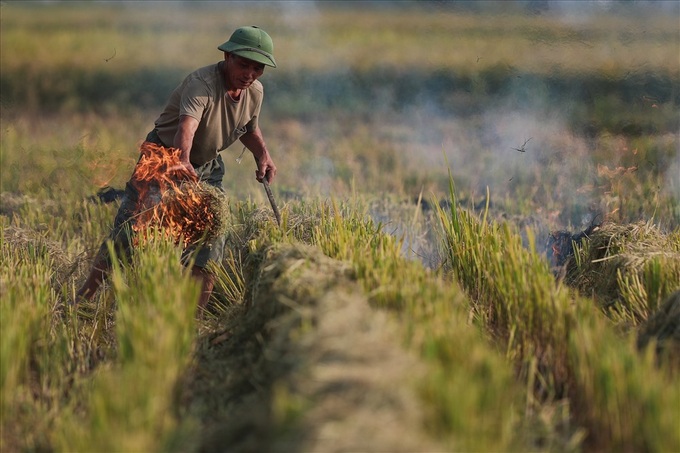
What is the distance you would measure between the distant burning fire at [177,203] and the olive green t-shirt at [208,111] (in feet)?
0.81

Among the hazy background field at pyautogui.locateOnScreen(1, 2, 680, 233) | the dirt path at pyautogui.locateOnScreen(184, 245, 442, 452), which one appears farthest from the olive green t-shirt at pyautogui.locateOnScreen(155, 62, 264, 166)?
the hazy background field at pyautogui.locateOnScreen(1, 2, 680, 233)

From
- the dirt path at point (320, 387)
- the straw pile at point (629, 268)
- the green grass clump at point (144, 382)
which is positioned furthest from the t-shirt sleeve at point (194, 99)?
the straw pile at point (629, 268)

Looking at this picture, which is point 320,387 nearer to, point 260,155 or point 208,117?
point 208,117

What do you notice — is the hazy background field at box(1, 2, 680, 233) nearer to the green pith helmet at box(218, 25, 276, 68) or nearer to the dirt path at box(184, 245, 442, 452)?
the green pith helmet at box(218, 25, 276, 68)

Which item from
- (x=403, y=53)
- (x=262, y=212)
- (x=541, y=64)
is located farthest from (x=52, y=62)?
(x=262, y=212)

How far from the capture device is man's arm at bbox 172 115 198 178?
13.5 ft

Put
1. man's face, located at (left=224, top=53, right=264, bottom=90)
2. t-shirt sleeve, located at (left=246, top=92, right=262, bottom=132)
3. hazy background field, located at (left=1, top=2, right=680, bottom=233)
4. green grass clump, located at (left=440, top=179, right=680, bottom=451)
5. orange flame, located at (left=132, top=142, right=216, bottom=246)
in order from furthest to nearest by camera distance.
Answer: hazy background field, located at (left=1, top=2, right=680, bottom=233), t-shirt sleeve, located at (left=246, top=92, right=262, bottom=132), man's face, located at (left=224, top=53, right=264, bottom=90), orange flame, located at (left=132, top=142, right=216, bottom=246), green grass clump, located at (left=440, top=179, right=680, bottom=451)

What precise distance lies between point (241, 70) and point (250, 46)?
0.37 ft

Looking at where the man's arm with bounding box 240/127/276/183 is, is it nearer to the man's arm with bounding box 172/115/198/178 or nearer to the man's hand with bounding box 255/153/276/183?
the man's hand with bounding box 255/153/276/183

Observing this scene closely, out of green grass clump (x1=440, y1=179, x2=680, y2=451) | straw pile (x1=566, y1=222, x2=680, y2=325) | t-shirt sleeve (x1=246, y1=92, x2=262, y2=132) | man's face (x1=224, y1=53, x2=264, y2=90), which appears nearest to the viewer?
green grass clump (x1=440, y1=179, x2=680, y2=451)

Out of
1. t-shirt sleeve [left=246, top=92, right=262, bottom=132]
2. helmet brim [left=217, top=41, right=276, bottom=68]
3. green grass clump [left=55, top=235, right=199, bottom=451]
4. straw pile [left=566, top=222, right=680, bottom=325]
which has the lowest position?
straw pile [left=566, top=222, right=680, bottom=325]

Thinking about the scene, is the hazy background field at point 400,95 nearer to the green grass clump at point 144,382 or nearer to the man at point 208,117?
the man at point 208,117

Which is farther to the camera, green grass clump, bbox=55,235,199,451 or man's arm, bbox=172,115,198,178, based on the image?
man's arm, bbox=172,115,198,178

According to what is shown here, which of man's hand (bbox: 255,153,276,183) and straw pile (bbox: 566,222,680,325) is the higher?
man's hand (bbox: 255,153,276,183)
